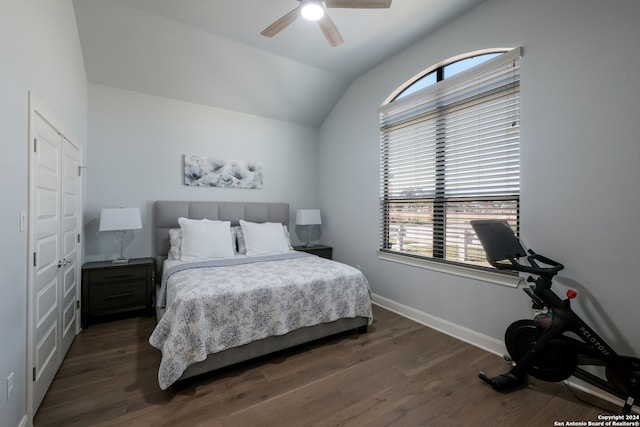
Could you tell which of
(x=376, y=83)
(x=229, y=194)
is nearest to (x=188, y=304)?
(x=229, y=194)

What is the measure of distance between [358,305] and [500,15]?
3.06 meters

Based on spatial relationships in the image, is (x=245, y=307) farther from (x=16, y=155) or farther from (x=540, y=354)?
(x=540, y=354)

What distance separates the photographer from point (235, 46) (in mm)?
3391

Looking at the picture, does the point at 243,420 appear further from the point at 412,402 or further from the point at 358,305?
the point at 358,305

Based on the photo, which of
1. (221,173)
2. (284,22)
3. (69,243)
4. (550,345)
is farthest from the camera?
(221,173)

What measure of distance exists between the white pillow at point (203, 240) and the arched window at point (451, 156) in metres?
2.13

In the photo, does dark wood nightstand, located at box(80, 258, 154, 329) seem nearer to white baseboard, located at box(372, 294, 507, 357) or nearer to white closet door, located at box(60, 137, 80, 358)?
white closet door, located at box(60, 137, 80, 358)

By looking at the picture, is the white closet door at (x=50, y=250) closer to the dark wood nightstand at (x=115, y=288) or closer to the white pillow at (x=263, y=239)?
Result: the dark wood nightstand at (x=115, y=288)

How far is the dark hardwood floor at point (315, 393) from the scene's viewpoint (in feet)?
5.73

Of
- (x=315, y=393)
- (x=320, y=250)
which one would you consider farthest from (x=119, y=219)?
(x=315, y=393)

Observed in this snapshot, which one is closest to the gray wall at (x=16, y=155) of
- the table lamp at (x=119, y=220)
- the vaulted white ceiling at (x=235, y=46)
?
the vaulted white ceiling at (x=235, y=46)

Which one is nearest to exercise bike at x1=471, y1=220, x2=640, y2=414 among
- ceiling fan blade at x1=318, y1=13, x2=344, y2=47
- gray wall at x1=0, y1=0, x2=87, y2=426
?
ceiling fan blade at x1=318, y1=13, x2=344, y2=47

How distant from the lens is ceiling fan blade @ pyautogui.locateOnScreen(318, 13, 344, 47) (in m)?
2.36

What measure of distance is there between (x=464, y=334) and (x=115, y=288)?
3.85 m
